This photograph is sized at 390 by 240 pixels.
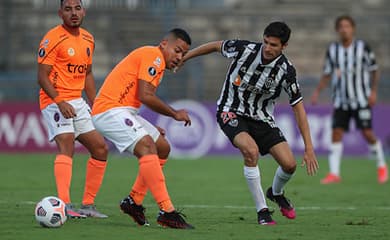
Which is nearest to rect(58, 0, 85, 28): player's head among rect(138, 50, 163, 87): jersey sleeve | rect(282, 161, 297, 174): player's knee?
rect(138, 50, 163, 87): jersey sleeve

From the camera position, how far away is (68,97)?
9.28 meters

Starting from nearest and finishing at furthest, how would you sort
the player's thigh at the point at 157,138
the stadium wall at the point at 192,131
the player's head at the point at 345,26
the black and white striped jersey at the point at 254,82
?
the player's thigh at the point at 157,138 < the black and white striped jersey at the point at 254,82 < the player's head at the point at 345,26 < the stadium wall at the point at 192,131

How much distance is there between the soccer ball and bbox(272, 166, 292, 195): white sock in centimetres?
243

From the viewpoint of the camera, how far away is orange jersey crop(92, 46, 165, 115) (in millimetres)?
8617

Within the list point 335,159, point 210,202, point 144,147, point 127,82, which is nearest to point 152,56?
point 127,82

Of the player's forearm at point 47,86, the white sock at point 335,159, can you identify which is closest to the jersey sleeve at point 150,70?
the player's forearm at point 47,86

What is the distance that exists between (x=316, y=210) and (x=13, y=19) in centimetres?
1430

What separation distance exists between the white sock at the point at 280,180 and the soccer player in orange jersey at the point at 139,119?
4.30ft

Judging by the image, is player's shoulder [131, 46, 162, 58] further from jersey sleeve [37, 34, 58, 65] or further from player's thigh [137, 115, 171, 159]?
jersey sleeve [37, 34, 58, 65]

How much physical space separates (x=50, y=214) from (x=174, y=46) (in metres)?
1.90

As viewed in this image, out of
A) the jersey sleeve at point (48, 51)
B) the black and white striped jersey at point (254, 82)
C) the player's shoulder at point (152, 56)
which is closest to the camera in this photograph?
the player's shoulder at point (152, 56)

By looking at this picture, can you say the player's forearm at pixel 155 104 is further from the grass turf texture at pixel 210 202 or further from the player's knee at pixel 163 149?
the grass turf texture at pixel 210 202

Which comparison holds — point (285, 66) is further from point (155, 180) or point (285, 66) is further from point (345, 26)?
point (345, 26)

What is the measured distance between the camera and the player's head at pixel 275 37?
885 cm
